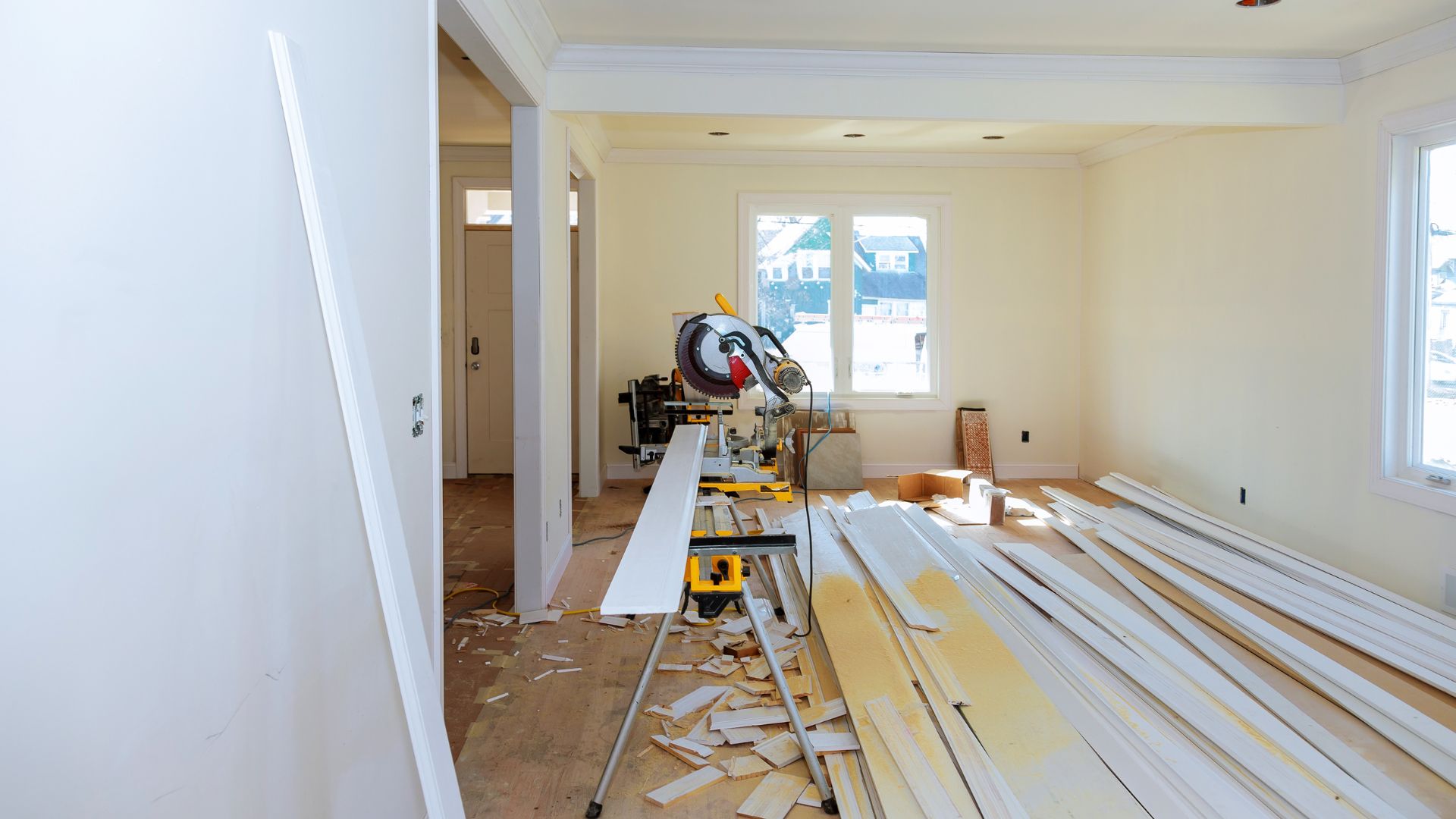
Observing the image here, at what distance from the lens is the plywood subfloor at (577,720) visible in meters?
2.62

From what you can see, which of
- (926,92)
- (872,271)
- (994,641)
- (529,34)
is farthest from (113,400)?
(872,271)

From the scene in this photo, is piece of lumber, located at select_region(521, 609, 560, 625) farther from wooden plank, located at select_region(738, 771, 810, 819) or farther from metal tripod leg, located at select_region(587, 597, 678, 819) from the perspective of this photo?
wooden plank, located at select_region(738, 771, 810, 819)

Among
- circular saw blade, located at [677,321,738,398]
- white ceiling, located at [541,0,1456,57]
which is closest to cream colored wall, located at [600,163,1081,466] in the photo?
white ceiling, located at [541,0,1456,57]

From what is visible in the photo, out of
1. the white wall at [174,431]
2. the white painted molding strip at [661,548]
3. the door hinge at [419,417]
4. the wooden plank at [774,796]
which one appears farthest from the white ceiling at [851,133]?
the white wall at [174,431]

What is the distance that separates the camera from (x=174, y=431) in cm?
125

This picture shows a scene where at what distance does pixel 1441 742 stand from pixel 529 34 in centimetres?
414

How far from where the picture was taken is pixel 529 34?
395cm

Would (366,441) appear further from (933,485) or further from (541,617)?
(933,485)

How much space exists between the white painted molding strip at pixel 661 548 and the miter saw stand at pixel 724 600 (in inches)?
4.5

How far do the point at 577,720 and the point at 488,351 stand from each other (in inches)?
194

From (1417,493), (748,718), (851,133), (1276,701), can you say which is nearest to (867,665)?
(748,718)

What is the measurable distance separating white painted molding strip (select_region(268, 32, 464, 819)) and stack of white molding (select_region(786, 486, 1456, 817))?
1356mm

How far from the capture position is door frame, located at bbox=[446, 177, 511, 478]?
7.33 metres

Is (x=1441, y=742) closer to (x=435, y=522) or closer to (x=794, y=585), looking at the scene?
(x=794, y=585)
